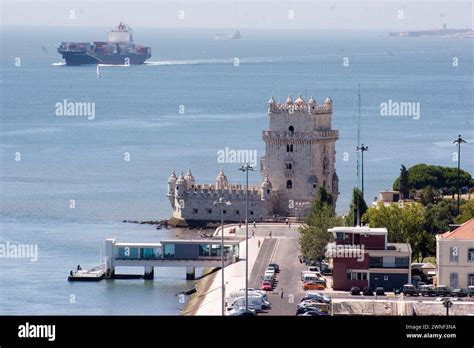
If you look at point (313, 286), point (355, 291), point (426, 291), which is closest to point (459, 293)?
point (426, 291)

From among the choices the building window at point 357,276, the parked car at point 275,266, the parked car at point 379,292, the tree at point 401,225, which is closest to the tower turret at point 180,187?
the parked car at point 275,266

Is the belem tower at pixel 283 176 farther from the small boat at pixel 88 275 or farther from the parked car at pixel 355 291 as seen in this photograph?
the parked car at pixel 355 291

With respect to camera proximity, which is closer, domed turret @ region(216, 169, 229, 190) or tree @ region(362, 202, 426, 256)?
tree @ region(362, 202, 426, 256)

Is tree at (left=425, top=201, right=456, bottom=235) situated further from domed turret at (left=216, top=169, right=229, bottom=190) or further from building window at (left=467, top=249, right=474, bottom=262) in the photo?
domed turret at (left=216, top=169, right=229, bottom=190)

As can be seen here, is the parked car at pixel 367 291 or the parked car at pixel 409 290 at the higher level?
the parked car at pixel 409 290

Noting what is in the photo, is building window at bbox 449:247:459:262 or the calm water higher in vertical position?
building window at bbox 449:247:459:262

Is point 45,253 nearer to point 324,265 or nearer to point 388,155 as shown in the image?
point 324,265

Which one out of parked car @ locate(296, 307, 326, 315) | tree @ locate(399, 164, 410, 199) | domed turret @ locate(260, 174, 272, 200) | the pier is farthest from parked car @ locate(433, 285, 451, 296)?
tree @ locate(399, 164, 410, 199)
